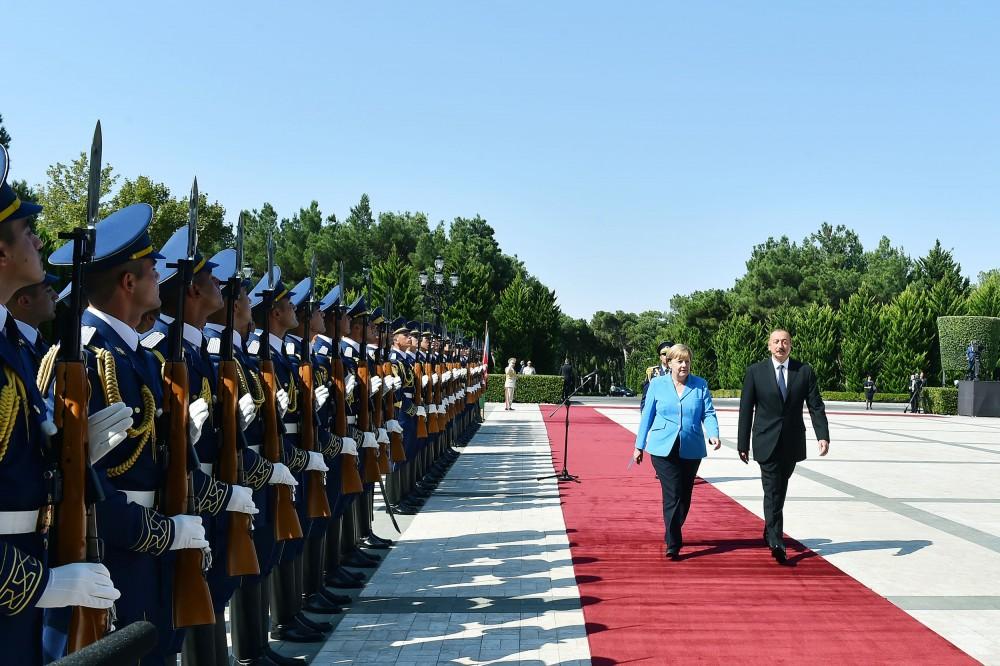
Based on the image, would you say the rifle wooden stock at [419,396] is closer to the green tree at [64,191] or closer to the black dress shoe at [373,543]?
the black dress shoe at [373,543]

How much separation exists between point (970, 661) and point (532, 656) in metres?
2.22

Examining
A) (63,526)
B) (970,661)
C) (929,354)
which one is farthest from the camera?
(929,354)

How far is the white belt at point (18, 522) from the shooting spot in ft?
7.79

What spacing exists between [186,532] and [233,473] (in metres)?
0.79

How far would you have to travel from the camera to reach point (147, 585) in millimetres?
3252

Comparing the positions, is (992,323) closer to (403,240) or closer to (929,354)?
(929,354)

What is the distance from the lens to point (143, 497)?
10.6ft

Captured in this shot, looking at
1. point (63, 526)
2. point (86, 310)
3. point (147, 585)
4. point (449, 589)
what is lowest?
point (449, 589)

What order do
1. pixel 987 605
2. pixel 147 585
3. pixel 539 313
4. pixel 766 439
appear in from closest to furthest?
pixel 147 585 → pixel 987 605 → pixel 766 439 → pixel 539 313

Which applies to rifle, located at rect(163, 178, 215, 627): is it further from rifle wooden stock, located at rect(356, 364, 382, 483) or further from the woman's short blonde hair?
the woman's short blonde hair

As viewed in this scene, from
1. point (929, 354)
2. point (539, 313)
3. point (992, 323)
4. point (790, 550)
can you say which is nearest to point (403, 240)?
point (539, 313)

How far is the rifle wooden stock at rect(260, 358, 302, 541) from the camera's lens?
4.62 meters

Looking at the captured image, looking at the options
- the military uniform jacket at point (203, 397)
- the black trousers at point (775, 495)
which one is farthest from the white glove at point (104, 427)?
the black trousers at point (775, 495)

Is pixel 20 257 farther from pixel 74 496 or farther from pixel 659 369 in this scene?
pixel 659 369
